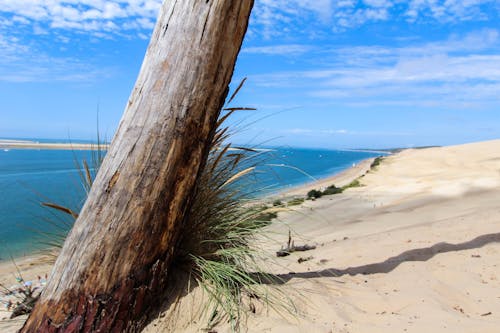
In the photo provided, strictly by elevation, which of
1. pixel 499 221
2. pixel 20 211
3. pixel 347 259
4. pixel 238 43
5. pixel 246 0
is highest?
pixel 246 0

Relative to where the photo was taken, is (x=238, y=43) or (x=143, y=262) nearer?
(x=143, y=262)

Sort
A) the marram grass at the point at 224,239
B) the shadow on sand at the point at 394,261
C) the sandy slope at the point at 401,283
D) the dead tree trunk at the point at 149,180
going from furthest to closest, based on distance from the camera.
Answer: the shadow on sand at the point at 394,261 → the marram grass at the point at 224,239 → the sandy slope at the point at 401,283 → the dead tree trunk at the point at 149,180

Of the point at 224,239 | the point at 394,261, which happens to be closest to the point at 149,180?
the point at 224,239

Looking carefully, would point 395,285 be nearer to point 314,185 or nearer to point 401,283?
point 401,283

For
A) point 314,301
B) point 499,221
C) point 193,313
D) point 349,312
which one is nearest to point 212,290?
point 193,313

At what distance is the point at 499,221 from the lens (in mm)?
4914

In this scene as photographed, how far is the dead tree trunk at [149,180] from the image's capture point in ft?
7.36

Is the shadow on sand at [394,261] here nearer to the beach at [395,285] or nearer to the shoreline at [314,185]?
the beach at [395,285]

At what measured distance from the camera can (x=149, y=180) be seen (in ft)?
7.59

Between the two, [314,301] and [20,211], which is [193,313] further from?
[20,211]

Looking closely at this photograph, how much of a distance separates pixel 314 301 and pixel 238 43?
182 centimetres

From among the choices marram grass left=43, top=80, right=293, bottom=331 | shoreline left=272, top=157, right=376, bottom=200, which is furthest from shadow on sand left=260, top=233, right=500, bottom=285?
shoreline left=272, top=157, right=376, bottom=200

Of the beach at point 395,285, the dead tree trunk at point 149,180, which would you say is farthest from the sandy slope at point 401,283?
the dead tree trunk at point 149,180

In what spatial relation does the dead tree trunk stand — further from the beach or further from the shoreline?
the shoreline
